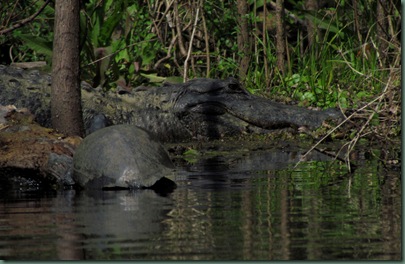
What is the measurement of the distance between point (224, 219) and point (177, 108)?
20.6 ft

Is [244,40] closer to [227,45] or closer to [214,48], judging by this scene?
[227,45]

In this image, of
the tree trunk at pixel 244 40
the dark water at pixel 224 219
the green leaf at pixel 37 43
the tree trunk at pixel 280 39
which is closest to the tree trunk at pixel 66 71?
the dark water at pixel 224 219

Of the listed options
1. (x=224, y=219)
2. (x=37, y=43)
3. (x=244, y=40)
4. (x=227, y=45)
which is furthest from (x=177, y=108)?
(x=224, y=219)

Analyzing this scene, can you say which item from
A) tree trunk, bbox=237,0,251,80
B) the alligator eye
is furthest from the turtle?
tree trunk, bbox=237,0,251,80

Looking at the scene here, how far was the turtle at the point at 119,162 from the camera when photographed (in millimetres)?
6551

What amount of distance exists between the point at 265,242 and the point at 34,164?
10.6ft

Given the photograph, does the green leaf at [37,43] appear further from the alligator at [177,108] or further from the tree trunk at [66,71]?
the tree trunk at [66,71]

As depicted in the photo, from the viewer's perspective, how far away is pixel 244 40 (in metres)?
13.1

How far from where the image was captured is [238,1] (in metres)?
13.1

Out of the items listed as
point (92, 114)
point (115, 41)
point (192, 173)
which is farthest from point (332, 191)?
point (115, 41)

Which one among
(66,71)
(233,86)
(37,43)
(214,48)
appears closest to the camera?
(66,71)

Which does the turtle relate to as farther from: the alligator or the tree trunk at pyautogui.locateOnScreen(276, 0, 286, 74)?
the tree trunk at pyautogui.locateOnScreen(276, 0, 286, 74)

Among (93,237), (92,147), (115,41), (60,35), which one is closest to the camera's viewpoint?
(93,237)

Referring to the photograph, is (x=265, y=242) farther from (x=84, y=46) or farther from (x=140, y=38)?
(x=140, y=38)
